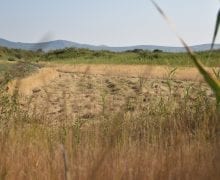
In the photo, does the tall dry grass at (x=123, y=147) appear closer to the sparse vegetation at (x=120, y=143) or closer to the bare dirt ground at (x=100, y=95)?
the sparse vegetation at (x=120, y=143)

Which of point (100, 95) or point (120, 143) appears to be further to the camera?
point (100, 95)

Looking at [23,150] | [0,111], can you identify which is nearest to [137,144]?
[23,150]

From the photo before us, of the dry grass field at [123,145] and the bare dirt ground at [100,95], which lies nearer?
the dry grass field at [123,145]

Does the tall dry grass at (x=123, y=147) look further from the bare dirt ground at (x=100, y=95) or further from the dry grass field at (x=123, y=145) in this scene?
the bare dirt ground at (x=100, y=95)

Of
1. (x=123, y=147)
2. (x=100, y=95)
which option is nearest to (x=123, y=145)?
(x=123, y=147)

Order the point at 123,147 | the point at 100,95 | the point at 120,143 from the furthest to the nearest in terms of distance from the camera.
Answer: the point at 100,95
the point at 120,143
the point at 123,147

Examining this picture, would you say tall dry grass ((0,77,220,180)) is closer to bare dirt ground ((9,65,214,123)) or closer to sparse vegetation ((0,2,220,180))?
sparse vegetation ((0,2,220,180))

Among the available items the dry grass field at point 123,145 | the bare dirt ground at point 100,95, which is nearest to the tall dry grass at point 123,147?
the dry grass field at point 123,145

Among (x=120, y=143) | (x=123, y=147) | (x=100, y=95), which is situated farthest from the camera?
(x=100, y=95)

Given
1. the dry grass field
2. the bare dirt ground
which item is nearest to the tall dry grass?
the dry grass field

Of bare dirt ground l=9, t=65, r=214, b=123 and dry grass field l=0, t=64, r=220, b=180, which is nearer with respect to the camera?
dry grass field l=0, t=64, r=220, b=180

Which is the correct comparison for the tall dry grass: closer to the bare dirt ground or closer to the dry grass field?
the dry grass field

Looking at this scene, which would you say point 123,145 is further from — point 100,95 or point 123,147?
point 100,95

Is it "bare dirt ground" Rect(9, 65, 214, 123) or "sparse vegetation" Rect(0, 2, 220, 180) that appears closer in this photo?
"sparse vegetation" Rect(0, 2, 220, 180)
